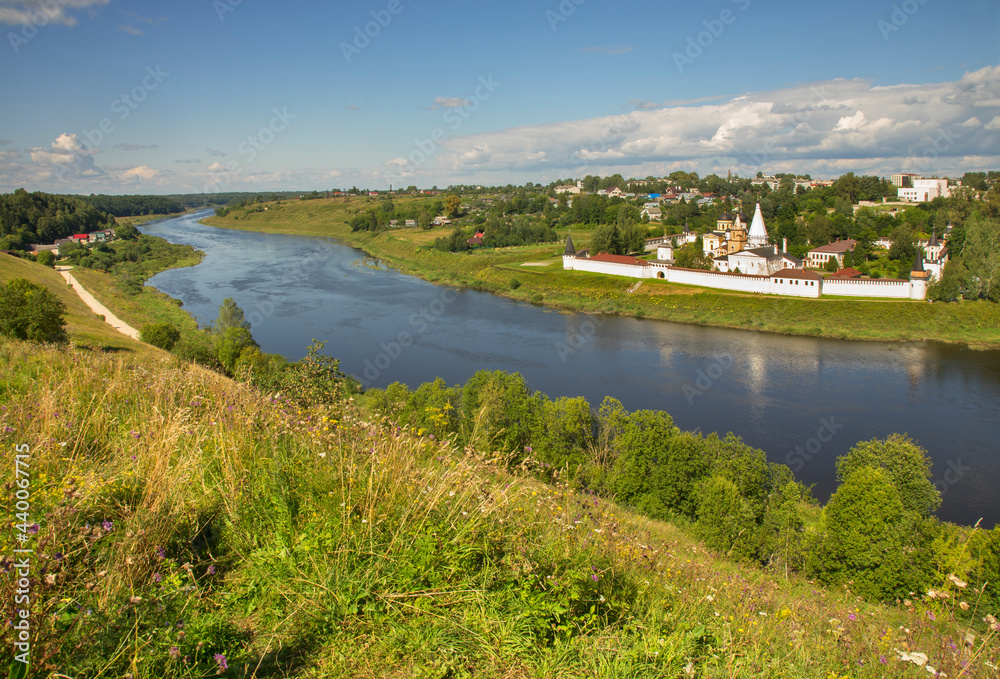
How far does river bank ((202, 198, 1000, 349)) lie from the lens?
24.3 m

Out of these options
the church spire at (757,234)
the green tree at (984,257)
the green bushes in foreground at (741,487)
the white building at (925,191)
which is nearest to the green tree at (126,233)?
the green bushes in foreground at (741,487)

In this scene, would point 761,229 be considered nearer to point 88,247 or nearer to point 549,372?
point 549,372

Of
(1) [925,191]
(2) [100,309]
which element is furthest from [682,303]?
(1) [925,191]

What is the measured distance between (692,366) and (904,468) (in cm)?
994

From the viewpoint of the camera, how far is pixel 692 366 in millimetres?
20344

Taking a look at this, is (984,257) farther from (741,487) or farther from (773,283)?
(741,487)

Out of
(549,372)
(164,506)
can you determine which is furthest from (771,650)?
(549,372)

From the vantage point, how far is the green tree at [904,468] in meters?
10.3

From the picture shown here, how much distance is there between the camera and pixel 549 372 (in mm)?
19094

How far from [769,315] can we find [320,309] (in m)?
20.5
